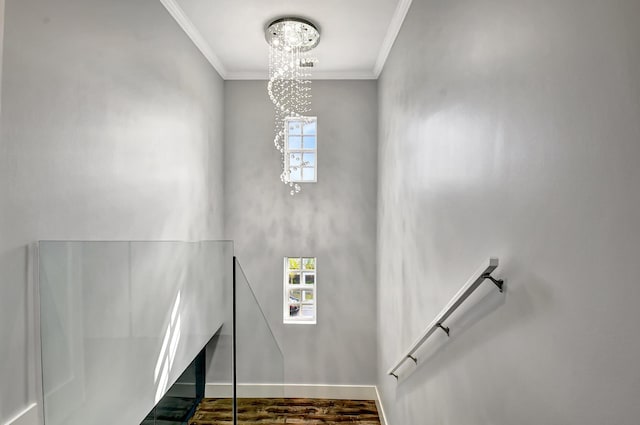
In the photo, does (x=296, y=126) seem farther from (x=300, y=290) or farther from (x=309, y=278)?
(x=300, y=290)

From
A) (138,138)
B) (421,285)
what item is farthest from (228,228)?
(421,285)

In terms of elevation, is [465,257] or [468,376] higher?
[465,257]

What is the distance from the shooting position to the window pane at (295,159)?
13.0ft

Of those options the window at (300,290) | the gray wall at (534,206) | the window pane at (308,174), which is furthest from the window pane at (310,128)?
the gray wall at (534,206)

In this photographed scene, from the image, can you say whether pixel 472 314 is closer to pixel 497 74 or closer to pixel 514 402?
pixel 514 402

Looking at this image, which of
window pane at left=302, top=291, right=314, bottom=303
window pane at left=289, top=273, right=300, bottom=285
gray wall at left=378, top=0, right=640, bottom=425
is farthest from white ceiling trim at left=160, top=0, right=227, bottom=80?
window pane at left=302, top=291, right=314, bottom=303

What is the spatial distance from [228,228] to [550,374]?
3391 millimetres

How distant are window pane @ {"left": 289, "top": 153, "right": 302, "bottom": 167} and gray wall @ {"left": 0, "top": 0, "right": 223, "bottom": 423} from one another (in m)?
1.29

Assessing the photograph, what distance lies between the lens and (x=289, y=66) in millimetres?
3496

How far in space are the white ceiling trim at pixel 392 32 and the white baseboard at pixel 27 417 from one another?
9.36 ft

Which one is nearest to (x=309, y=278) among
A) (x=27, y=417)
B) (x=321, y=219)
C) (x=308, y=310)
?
(x=308, y=310)

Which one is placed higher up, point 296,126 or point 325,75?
point 325,75

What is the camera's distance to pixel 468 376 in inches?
57.3

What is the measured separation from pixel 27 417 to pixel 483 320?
5.32 ft
